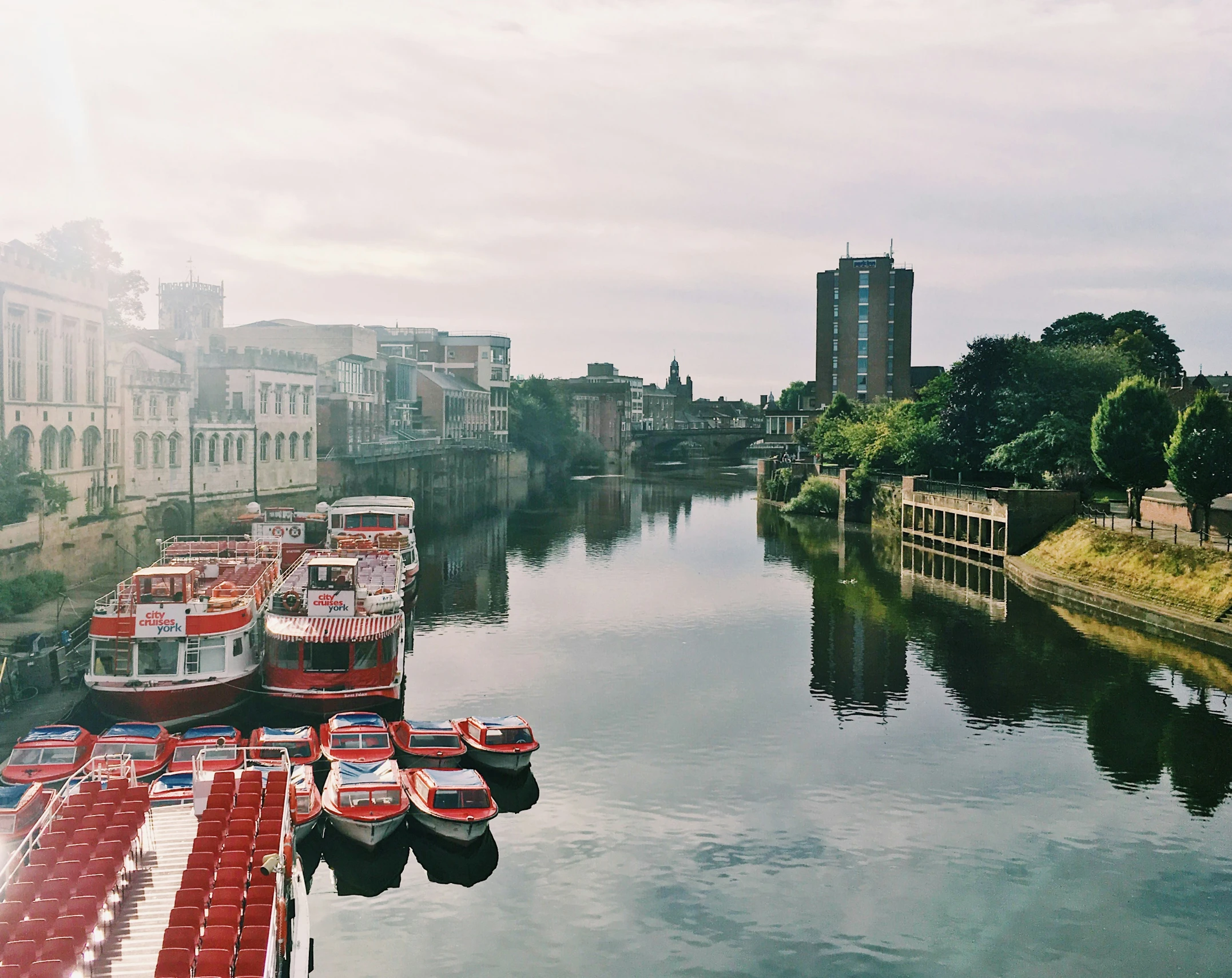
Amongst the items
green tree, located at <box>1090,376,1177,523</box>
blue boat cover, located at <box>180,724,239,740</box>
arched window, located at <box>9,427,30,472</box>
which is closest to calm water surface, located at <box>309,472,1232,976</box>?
blue boat cover, located at <box>180,724,239,740</box>

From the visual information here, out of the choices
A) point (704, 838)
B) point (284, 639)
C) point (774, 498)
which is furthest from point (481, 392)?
point (704, 838)

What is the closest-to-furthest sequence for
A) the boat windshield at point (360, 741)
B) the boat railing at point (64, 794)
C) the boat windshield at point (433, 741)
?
the boat railing at point (64, 794) < the boat windshield at point (360, 741) < the boat windshield at point (433, 741)

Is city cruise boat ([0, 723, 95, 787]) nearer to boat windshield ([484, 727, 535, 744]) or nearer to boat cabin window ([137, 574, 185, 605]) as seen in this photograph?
boat cabin window ([137, 574, 185, 605])

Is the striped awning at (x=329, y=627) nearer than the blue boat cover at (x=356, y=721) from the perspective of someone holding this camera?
No

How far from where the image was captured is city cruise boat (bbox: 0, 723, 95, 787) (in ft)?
99.0

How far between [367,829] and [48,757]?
30.2ft

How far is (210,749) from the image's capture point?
30.2 metres

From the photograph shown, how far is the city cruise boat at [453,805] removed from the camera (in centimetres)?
2888

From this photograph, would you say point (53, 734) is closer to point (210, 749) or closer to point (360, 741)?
point (210, 749)

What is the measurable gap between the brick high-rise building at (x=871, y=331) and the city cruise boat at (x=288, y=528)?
113830 millimetres

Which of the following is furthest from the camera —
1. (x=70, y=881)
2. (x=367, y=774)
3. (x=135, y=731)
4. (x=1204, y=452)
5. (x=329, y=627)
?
(x=1204, y=452)

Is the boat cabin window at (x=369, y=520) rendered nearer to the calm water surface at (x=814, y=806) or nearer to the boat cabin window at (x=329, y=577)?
the calm water surface at (x=814, y=806)

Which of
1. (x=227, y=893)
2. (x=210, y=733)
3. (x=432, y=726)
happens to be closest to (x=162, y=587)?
(x=210, y=733)

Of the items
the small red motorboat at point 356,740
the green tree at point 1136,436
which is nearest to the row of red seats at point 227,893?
the small red motorboat at point 356,740
